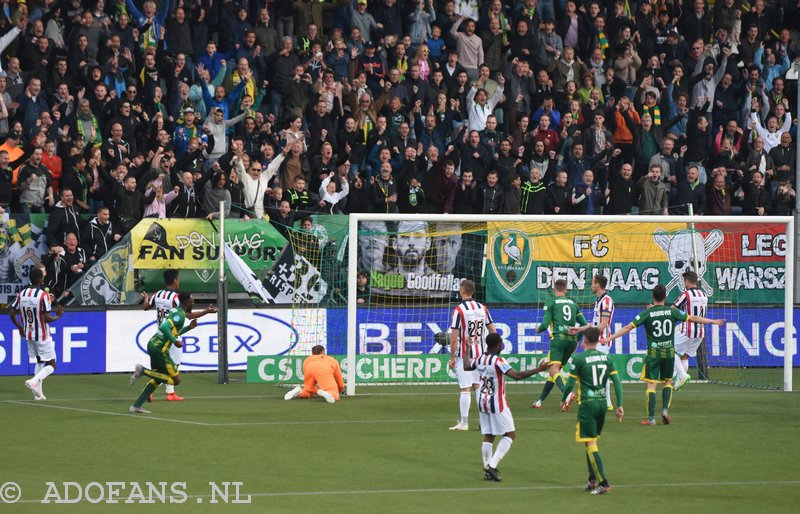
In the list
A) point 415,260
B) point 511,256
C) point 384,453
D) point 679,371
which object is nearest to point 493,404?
point 384,453

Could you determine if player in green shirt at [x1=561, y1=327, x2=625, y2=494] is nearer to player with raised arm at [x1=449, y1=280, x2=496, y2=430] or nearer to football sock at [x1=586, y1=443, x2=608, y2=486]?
football sock at [x1=586, y1=443, x2=608, y2=486]

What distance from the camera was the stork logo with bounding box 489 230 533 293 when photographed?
84.3ft

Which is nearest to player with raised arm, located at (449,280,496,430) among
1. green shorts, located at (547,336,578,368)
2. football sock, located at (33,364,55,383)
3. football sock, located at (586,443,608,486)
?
green shorts, located at (547,336,578,368)

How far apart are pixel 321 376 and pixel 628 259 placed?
321 inches

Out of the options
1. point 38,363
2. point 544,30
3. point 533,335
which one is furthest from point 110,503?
point 544,30

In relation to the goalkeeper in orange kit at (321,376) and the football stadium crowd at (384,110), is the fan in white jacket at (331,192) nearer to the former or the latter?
the football stadium crowd at (384,110)

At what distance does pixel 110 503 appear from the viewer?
12914 millimetres

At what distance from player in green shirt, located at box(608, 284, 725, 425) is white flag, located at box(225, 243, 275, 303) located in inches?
346

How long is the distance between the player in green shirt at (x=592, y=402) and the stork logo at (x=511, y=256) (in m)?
11.1

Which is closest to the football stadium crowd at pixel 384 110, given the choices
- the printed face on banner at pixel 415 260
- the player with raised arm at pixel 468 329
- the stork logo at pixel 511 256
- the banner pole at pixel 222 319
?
the printed face on banner at pixel 415 260

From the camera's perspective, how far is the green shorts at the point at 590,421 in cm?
1380

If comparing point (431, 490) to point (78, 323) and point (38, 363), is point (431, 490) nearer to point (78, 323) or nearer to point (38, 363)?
point (38, 363)

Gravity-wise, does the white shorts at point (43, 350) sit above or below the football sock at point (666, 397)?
above

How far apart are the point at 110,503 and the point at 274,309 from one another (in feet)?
40.5
